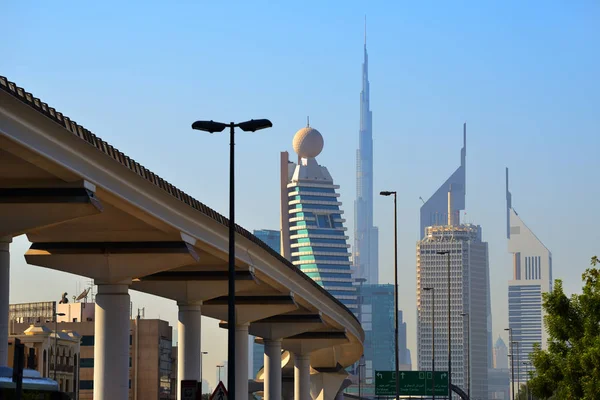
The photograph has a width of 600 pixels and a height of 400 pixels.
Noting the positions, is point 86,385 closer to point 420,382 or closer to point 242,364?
point 420,382

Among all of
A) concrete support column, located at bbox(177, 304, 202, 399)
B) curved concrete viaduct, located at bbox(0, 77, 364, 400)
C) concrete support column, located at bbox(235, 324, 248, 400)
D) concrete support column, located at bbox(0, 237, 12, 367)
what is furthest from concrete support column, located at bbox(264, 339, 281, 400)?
concrete support column, located at bbox(0, 237, 12, 367)

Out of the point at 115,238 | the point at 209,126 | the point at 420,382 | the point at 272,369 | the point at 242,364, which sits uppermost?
the point at 209,126

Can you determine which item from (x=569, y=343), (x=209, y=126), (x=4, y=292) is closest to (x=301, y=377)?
(x=569, y=343)

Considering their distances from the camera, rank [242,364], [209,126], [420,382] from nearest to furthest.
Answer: [209,126], [242,364], [420,382]

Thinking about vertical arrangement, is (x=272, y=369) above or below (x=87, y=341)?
below

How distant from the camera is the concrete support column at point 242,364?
261 feet

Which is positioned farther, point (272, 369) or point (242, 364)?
point (272, 369)

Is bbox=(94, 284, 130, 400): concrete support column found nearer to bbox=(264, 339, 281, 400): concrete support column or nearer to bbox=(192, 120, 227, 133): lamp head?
bbox=(192, 120, 227, 133): lamp head

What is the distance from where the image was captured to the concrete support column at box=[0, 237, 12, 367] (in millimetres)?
41656

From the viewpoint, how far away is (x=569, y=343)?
46500 millimetres

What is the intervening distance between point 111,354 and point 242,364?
1056 inches

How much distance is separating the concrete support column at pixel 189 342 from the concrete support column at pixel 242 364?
1181 cm

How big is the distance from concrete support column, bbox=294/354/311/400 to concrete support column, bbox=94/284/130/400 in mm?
61827

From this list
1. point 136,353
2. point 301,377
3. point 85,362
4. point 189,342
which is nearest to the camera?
point 189,342
